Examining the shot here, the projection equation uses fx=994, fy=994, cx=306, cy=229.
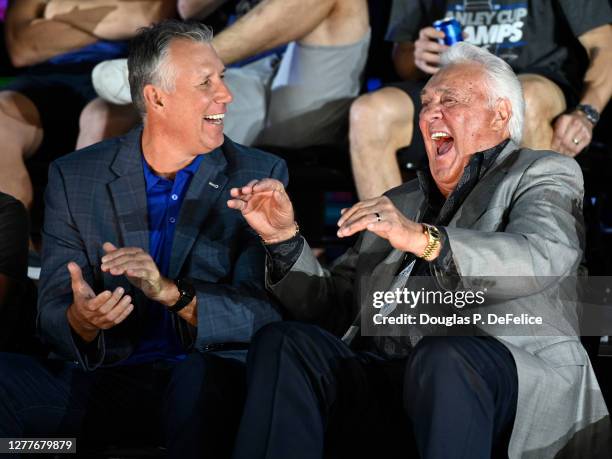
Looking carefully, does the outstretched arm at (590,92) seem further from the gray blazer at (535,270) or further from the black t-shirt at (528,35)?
the gray blazer at (535,270)

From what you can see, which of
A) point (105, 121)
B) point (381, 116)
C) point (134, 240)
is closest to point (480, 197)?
point (134, 240)

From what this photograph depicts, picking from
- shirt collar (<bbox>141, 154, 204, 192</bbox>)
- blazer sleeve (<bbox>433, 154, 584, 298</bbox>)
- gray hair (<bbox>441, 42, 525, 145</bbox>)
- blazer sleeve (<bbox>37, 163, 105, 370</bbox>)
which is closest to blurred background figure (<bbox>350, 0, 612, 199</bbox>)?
gray hair (<bbox>441, 42, 525, 145</bbox>)

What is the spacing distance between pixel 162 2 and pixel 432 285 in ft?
5.48

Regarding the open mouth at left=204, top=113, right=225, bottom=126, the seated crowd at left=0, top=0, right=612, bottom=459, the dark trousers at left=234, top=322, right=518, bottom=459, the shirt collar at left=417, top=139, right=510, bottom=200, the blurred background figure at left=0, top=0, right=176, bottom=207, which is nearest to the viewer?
the dark trousers at left=234, top=322, right=518, bottom=459

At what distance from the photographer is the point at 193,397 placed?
178 centimetres

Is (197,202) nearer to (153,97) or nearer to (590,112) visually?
(153,97)

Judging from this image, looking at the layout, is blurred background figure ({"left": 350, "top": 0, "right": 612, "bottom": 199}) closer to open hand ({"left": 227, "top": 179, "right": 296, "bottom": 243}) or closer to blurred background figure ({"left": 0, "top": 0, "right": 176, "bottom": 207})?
open hand ({"left": 227, "top": 179, "right": 296, "bottom": 243})

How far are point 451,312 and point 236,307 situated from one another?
0.43 meters

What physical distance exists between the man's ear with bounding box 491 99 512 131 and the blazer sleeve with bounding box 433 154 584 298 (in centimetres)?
19

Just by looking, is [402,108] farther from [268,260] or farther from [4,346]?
[4,346]

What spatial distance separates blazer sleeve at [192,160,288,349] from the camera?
1.96 m

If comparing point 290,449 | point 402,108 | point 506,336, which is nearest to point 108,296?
point 290,449

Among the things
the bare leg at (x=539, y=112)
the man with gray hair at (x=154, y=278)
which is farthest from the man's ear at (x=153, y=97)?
the bare leg at (x=539, y=112)

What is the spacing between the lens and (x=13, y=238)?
87.6 inches
